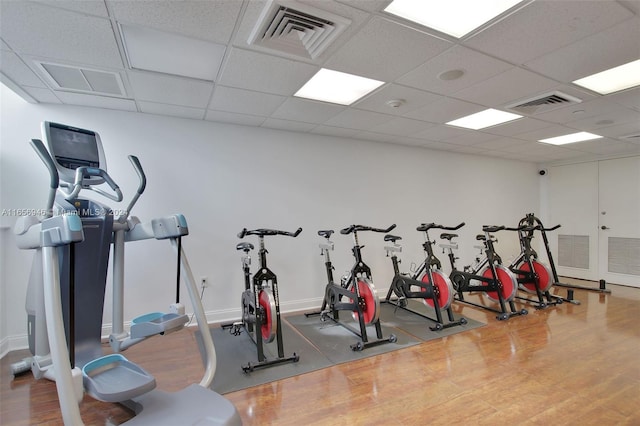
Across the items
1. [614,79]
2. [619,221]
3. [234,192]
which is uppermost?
[614,79]

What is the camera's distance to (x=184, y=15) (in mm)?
1741

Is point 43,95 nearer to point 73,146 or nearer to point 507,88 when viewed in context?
point 73,146

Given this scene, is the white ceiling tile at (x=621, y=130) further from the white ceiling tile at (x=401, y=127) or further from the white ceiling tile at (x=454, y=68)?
the white ceiling tile at (x=454, y=68)

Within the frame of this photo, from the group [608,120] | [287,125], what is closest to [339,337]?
[287,125]

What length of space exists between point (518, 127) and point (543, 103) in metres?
0.94

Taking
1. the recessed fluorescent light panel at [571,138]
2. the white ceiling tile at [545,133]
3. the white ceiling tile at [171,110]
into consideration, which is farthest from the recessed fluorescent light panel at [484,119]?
the white ceiling tile at [171,110]

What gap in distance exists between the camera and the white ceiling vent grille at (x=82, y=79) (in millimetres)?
2370

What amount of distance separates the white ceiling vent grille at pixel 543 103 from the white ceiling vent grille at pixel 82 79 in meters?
3.84

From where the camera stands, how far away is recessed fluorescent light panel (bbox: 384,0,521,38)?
66.2 inches

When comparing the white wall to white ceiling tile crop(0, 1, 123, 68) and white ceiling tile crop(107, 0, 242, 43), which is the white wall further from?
white ceiling tile crop(107, 0, 242, 43)

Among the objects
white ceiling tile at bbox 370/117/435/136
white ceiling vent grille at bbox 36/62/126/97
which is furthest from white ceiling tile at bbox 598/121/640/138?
white ceiling vent grille at bbox 36/62/126/97

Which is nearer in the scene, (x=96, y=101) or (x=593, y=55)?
(x=593, y=55)

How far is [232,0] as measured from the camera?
1625 millimetres

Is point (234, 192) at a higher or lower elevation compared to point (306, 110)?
lower
